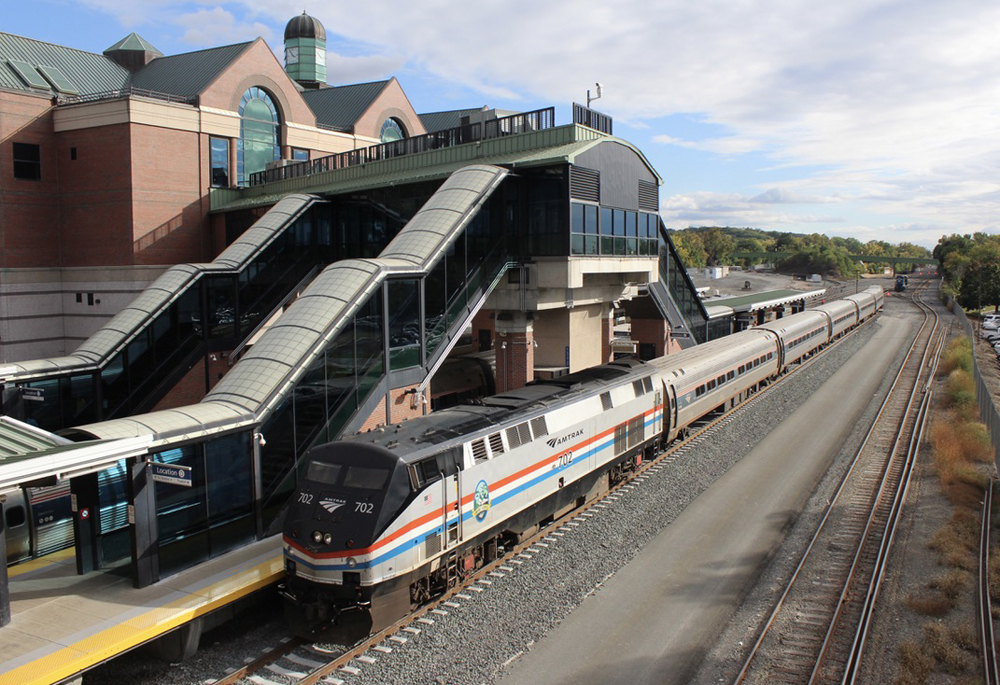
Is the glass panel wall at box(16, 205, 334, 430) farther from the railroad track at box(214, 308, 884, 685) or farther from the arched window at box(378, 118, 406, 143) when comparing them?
the arched window at box(378, 118, 406, 143)

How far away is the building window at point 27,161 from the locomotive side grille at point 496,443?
30856 mm

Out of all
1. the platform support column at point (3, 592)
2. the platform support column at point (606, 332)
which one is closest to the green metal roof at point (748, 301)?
the platform support column at point (606, 332)

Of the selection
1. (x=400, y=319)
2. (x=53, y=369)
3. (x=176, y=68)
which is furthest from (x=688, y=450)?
(x=176, y=68)

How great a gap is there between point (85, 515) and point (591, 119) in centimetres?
2192

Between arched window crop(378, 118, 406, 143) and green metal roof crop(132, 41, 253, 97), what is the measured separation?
38.3ft

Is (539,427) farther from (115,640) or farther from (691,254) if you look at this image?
(691,254)

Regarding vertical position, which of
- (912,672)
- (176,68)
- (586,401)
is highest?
(176,68)

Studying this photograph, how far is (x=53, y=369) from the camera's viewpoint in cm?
2109

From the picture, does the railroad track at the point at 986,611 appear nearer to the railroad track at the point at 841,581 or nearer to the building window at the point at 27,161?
the railroad track at the point at 841,581

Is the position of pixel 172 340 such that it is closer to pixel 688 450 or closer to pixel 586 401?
pixel 586 401

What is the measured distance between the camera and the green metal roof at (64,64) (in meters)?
35.9

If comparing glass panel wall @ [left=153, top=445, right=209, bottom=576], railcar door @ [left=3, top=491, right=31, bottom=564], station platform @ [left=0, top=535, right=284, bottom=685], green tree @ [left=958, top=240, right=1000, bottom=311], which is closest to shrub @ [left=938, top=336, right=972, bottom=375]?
station platform @ [left=0, top=535, right=284, bottom=685]

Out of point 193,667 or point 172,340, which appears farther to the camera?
point 172,340

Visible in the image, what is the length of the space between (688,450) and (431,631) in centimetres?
1487
